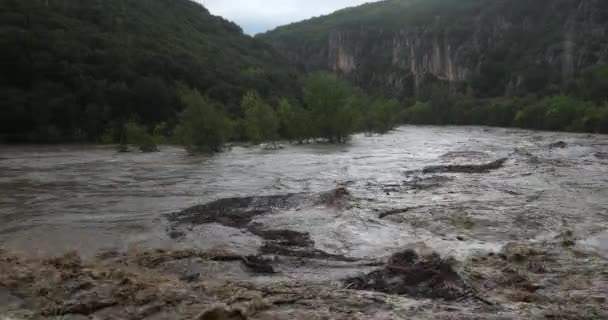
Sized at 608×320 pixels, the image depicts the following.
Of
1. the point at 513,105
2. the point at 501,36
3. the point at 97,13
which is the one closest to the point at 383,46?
the point at 501,36

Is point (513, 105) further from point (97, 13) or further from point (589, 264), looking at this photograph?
point (589, 264)

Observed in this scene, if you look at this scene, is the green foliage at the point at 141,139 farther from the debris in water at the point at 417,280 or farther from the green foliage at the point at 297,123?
the debris in water at the point at 417,280

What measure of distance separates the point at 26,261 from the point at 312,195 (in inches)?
362

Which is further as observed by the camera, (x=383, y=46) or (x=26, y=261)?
(x=383, y=46)

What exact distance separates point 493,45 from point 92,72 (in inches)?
4949

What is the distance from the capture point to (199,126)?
39.2 m

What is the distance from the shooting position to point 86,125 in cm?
5466

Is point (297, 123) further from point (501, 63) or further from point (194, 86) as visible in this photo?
point (501, 63)

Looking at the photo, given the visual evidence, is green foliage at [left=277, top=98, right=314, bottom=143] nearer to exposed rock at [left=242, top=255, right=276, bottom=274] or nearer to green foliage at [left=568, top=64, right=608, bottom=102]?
exposed rock at [left=242, top=255, right=276, bottom=274]

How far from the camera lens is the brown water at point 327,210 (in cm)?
1154

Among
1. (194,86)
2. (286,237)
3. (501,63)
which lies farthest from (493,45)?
(286,237)

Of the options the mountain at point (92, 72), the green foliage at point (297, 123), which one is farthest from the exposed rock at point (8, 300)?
the mountain at point (92, 72)

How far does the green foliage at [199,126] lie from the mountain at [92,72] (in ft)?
59.8

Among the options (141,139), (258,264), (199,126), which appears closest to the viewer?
(258,264)
